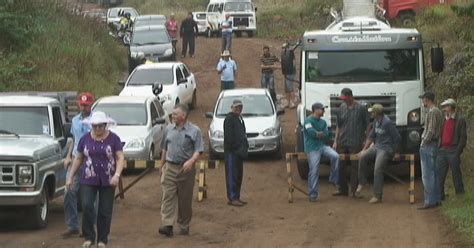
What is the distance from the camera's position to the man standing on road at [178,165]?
15.3 m

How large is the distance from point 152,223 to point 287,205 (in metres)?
2.88

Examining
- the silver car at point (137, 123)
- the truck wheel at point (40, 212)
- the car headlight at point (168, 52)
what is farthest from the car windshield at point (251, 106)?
the car headlight at point (168, 52)

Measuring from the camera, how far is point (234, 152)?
1898 centimetres

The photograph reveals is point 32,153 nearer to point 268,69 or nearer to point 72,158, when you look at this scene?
point 72,158

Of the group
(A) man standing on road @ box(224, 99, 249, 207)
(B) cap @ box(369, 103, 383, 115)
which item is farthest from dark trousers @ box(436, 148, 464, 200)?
(A) man standing on road @ box(224, 99, 249, 207)

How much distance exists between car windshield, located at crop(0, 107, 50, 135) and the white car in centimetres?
1269

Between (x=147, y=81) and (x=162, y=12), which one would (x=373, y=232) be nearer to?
(x=147, y=81)

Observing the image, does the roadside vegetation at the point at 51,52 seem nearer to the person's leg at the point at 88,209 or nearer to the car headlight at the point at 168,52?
the car headlight at the point at 168,52

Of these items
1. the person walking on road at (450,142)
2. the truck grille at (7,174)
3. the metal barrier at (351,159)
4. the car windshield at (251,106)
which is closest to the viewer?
the truck grille at (7,174)

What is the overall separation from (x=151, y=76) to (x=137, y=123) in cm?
774

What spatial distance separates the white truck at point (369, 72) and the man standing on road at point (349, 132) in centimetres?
116

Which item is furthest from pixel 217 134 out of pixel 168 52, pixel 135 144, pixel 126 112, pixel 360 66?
pixel 168 52

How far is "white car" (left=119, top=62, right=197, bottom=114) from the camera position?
3079 cm

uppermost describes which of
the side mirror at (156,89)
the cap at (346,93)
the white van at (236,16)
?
the white van at (236,16)
